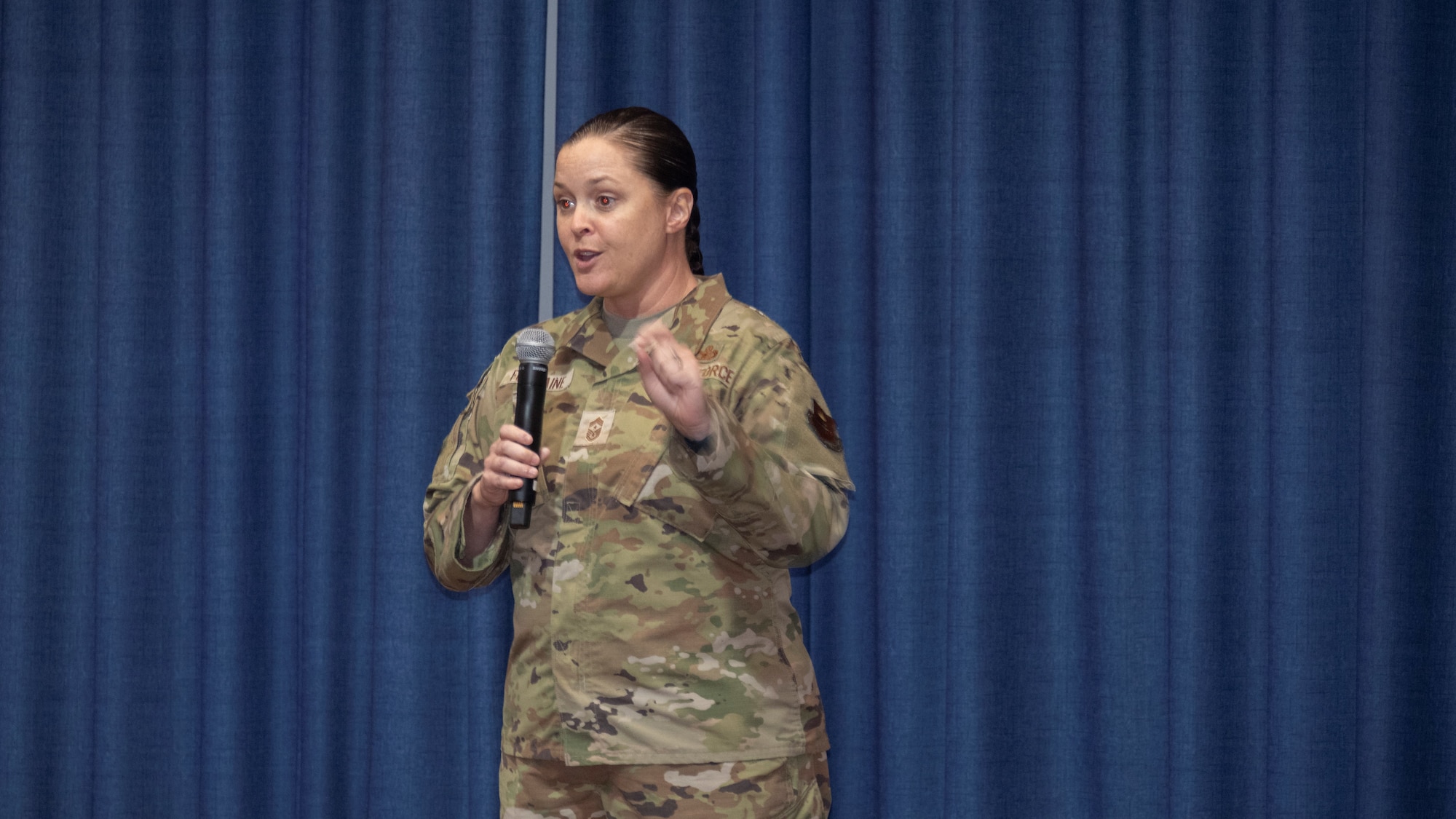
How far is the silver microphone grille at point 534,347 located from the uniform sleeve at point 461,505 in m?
0.15

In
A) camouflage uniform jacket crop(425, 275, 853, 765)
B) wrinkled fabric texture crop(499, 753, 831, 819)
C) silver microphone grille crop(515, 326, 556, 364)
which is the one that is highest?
silver microphone grille crop(515, 326, 556, 364)

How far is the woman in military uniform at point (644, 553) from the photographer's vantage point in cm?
132

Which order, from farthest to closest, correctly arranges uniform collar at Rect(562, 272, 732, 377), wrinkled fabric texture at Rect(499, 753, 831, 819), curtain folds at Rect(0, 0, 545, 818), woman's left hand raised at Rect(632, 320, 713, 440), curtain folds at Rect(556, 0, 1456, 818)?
1. curtain folds at Rect(0, 0, 545, 818)
2. curtain folds at Rect(556, 0, 1456, 818)
3. uniform collar at Rect(562, 272, 732, 377)
4. wrinkled fabric texture at Rect(499, 753, 831, 819)
5. woman's left hand raised at Rect(632, 320, 713, 440)

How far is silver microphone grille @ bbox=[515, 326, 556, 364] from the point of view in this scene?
1.34 meters

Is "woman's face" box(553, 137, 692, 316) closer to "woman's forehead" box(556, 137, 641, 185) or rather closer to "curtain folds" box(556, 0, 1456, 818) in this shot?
"woman's forehead" box(556, 137, 641, 185)

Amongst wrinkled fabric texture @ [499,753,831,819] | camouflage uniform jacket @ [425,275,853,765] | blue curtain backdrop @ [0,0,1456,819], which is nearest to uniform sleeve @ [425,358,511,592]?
camouflage uniform jacket @ [425,275,853,765]

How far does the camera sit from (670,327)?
4.76 feet

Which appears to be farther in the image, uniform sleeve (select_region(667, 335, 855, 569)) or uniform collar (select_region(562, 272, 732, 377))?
uniform collar (select_region(562, 272, 732, 377))

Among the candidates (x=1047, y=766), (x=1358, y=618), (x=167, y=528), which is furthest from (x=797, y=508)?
(x=167, y=528)

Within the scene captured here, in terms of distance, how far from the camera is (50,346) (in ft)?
8.40

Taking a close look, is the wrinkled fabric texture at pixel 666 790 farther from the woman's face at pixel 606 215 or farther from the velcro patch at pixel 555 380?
the woman's face at pixel 606 215

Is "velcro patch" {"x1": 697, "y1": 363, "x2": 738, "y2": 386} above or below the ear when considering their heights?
below

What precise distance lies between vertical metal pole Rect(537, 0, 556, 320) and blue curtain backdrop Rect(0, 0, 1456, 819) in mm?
71

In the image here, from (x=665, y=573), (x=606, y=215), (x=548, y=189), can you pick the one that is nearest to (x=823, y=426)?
(x=665, y=573)
